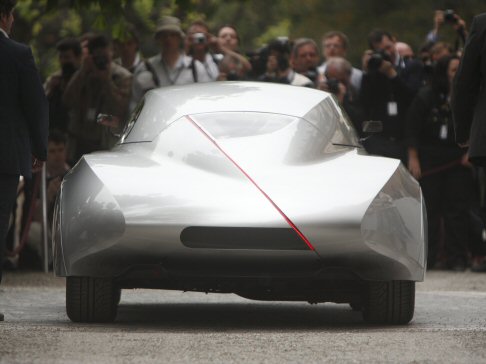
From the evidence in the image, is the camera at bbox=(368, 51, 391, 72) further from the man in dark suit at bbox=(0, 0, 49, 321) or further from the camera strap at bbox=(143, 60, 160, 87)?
the man in dark suit at bbox=(0, 0, 49, 321)

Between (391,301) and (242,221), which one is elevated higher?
(242,221)

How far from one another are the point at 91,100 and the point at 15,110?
628 cm

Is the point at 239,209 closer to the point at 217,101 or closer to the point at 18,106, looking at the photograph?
the point at 217,101

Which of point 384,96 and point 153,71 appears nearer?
point 153,71

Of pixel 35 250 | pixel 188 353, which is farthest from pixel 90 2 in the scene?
pixel 188 353

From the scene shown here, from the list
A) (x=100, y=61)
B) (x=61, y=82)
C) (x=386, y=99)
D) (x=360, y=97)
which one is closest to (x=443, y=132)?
(x=386, y=99)

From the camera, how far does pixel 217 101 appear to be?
29.7 ft

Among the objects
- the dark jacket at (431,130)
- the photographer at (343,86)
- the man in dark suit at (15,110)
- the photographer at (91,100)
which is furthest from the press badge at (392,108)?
the man in dark suit at (15,110)

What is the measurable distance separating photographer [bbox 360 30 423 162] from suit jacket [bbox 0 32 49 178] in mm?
6536

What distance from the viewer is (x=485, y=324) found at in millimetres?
8445

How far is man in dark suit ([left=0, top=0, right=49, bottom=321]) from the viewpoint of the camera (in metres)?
8.37

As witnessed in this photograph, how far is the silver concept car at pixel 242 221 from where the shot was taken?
7.73 m

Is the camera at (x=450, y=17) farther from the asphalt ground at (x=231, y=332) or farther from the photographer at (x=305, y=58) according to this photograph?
the asphalt ground at (x=231, y=332)

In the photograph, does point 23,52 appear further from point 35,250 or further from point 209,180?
point 35,250
